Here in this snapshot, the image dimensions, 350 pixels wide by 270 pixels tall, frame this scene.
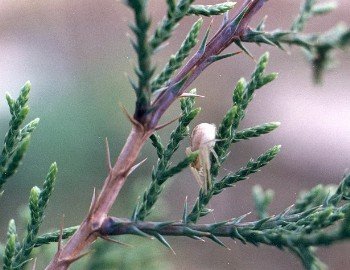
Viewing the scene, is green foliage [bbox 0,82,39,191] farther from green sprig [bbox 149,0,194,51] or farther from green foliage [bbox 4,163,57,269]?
green sprig [bbox 149,0,194,51]

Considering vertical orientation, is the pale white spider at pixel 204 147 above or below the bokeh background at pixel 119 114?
above

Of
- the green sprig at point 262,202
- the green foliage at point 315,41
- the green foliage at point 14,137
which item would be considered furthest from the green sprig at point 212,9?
the green sprig at point 262,202

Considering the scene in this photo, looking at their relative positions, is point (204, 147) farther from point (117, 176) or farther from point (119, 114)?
point (119, 114)

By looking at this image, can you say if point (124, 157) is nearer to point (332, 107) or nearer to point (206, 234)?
point (206, 234)

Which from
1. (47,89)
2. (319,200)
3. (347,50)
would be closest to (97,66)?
(47,89)

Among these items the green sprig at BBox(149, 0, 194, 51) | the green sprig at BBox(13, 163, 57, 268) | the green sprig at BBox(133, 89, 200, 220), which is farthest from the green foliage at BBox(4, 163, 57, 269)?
the green sprig at BBox(149, 0, 194, 51)

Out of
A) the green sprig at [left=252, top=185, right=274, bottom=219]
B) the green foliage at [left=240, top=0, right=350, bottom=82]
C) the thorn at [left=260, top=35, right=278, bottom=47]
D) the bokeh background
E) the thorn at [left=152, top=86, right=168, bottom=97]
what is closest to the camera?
the green foliage at [left=240, top=0, right=350, bottom=82]

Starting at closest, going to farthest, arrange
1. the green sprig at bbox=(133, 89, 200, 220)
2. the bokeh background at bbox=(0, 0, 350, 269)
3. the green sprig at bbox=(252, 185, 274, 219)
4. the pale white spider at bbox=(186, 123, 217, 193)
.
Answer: the green sprig at bbox=(133, 89, 200, 220)
the pale white spider at bbox=(186, 123, 217, 193)
the green sprig at bbox=(252, 185, 274, 219)
the bokeh background at bbox=(0, 0, 350, 269)

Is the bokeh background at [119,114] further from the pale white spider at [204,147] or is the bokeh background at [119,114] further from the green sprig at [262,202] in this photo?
the pale white spider at [204,147]
